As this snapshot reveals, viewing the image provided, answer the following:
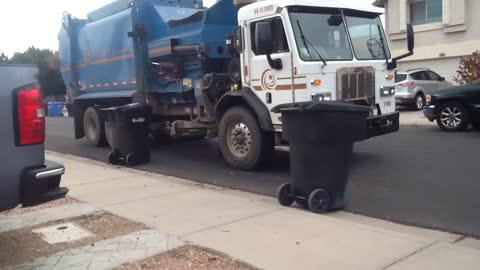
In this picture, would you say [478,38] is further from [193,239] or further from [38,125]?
[38,125]

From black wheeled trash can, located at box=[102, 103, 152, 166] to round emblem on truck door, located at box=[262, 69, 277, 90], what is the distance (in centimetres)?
309

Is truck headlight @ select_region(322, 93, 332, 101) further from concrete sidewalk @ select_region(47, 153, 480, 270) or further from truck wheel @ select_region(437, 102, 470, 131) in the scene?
truck wheel @ select_region(437, 102, 470, 131)

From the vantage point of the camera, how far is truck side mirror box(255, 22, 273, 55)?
8336 mm

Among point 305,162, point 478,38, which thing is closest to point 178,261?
point 305,162

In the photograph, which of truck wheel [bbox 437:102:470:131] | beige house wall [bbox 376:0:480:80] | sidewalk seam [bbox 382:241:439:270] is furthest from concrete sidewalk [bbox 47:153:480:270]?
beige house wall [bbox 376:0:480:80]

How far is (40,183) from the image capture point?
385 cm

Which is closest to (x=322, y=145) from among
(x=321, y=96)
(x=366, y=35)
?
(x=321, y=96)

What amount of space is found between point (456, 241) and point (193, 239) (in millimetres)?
2454

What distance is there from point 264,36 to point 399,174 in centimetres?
295

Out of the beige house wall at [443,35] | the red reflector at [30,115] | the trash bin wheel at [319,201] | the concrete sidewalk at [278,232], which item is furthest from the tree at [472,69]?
the red reflector at [30,115]

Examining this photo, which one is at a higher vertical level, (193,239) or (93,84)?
(93,84)

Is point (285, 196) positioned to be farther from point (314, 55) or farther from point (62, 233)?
point (314, 55)

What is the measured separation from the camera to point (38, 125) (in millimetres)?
3840

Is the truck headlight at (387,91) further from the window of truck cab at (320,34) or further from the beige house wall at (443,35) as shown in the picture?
the beige house wall at (443,35)
